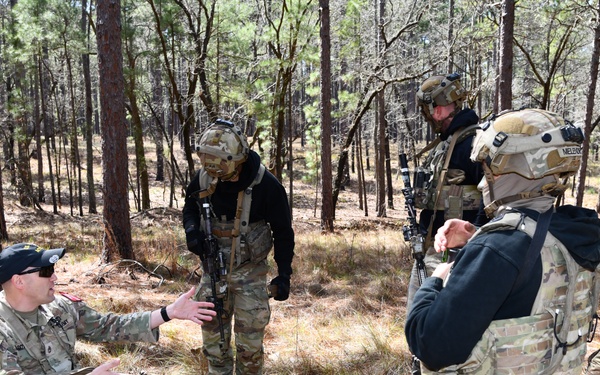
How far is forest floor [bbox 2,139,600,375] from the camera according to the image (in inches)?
155

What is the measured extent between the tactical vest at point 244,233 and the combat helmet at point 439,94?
4.31 feet

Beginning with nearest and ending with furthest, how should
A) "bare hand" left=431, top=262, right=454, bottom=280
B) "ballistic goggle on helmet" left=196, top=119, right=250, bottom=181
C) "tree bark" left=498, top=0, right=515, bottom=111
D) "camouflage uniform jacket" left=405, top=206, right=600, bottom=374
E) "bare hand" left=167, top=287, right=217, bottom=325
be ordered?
"camouflage uniform jacket" left=405, top=206, right=600, bottom=374 → "bare hand" left=431, top=262, right=454, bottom=280 → "bare hand" left=167, top=287, right=217, bottom=325 → "ballistic goggle on helmet" left=196, top=119, right=250, bottom=181 → "tree bark" left=498, top=0, right=515, bottom=111

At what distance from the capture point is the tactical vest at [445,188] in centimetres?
304

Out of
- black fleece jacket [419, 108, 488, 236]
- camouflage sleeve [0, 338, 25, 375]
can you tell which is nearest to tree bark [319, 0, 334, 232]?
black fleece jacket [419, 108, 488, 236]

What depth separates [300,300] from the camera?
19.2ft

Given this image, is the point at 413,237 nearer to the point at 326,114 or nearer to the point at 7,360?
the point at 7,360

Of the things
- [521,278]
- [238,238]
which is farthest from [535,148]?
[238,238]

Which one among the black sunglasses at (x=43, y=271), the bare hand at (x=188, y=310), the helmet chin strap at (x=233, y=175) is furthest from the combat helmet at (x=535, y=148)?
the black sunglasses at (x=43, y=271)

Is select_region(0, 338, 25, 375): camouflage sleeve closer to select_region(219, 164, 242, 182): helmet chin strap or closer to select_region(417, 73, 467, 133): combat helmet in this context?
select_region(219, 164, 242, 182): helmet chin strap

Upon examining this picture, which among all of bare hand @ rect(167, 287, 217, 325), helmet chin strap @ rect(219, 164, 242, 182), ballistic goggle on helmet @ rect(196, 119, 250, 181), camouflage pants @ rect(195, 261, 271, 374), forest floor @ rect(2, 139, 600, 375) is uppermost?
ballistic goggle on helmet @ rect(196, 119, 250, 181)

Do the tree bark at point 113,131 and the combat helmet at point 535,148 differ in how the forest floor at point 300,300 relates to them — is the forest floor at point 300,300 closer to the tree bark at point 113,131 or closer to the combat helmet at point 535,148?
the tree bark at point 113,131

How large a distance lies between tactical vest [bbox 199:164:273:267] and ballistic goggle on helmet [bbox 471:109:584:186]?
6.30ft

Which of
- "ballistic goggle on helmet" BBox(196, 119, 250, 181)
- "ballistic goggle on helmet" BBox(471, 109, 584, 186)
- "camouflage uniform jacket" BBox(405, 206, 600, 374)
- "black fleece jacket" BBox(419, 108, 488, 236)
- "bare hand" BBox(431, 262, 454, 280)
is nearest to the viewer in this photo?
"camouflage uniform jacket" BBox(405, 206, 600, 374)

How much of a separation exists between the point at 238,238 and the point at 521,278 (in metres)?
2.19
